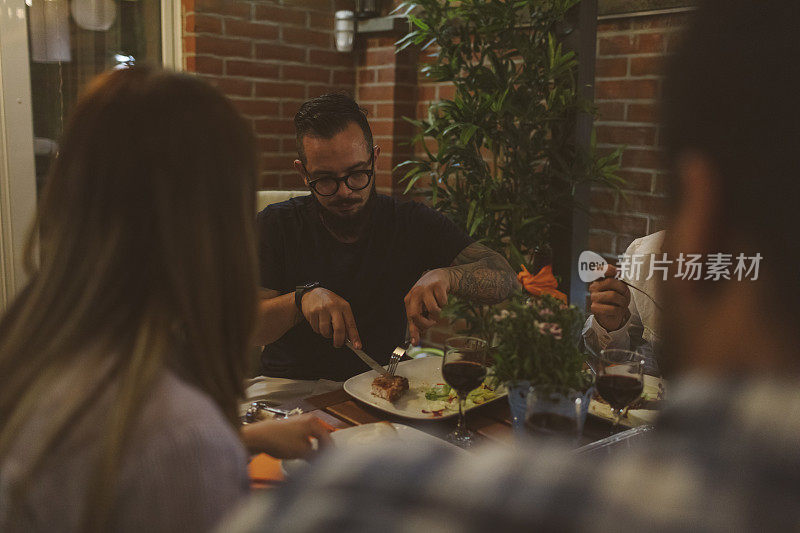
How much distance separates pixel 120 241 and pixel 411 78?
293 centimetres

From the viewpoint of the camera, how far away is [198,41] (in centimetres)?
279

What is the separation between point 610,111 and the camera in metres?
2.64

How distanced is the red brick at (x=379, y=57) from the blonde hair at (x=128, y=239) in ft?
9.08

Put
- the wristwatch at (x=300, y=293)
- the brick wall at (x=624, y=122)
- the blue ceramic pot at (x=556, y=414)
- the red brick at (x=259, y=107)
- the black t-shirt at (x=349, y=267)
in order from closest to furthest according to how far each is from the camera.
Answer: the blue ceramic pot at (x=556, y=414) → the wristwatch at (x=300, y=293) → the black t-shirt at (x=349, y=267) → the brick wall at (x=624, y=122) → the red brick at (x=259, y=107)

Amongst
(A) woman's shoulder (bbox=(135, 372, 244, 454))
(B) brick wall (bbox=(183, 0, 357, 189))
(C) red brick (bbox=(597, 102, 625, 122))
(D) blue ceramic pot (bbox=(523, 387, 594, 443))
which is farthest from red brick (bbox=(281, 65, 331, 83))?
(A) woman's shoulder (bbox=(135, 372, 244, 454))

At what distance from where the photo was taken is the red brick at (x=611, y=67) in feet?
8.43

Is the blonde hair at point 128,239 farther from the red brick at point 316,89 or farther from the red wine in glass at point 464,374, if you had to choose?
the red brick at point 316,89

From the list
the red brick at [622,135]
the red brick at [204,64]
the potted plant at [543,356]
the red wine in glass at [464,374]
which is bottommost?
the red wine in glass at [464,374]

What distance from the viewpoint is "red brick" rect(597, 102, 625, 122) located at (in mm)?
2602

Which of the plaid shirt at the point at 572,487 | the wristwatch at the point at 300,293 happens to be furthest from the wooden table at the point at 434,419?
the plaid shirt at the point at 572,487

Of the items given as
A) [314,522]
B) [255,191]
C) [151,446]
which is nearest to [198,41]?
[255,191]

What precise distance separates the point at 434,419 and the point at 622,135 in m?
1.81

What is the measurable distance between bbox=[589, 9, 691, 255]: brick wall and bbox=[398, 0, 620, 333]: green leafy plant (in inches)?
3.8

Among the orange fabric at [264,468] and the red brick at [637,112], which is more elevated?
the red brick at [637,112]
